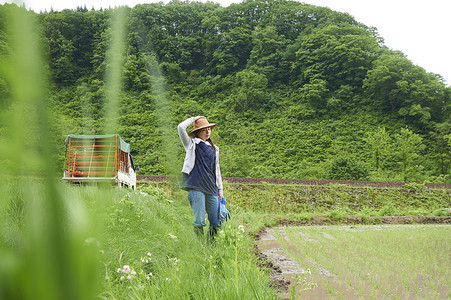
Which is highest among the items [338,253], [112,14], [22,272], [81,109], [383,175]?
[112,14]

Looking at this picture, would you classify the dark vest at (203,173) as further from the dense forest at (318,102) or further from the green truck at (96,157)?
the dense forest at (318,102)

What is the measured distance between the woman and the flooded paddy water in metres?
0.79

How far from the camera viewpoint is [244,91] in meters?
35.0

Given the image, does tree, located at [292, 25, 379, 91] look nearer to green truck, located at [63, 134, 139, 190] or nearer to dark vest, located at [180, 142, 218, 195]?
dark vest, located at [180, 142, 218, 195]

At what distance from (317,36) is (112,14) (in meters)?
43.6

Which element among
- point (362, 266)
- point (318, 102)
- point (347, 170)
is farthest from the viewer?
point (318, 102)

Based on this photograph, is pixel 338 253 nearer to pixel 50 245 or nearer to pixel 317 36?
pixel 50 245

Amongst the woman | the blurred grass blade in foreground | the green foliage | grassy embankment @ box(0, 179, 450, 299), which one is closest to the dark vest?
the woman

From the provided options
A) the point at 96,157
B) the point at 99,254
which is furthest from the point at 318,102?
the point at 99,254

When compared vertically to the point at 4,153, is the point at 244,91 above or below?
above

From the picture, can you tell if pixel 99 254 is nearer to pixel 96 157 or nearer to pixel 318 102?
pixel 96 157

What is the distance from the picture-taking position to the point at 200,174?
132 inches

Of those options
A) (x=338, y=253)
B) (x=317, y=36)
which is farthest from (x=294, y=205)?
Result: (x=317, y=36)

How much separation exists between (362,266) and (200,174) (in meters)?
Answer: 1.81
